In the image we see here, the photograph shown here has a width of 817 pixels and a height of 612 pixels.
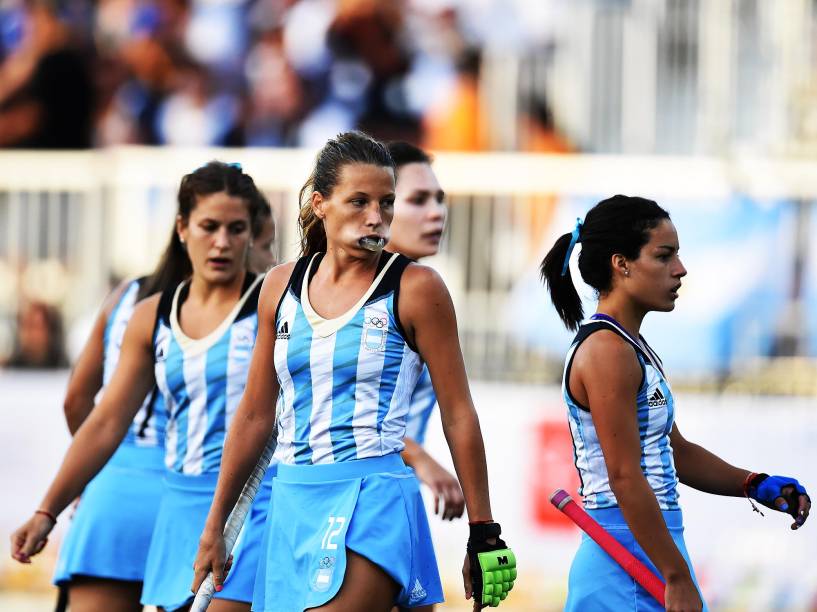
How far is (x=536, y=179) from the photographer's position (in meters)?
10.4

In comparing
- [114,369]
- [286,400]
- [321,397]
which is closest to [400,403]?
[321,397]

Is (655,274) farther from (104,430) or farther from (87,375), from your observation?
(87,375)

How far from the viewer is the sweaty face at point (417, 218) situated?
5383 mm

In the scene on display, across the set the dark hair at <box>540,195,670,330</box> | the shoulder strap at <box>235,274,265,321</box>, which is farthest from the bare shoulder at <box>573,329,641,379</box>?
the shoulder strap at <box>235,274,265,321</box>

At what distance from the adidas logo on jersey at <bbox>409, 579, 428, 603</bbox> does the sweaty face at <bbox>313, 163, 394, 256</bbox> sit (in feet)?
2.85

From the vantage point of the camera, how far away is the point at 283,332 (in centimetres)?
408

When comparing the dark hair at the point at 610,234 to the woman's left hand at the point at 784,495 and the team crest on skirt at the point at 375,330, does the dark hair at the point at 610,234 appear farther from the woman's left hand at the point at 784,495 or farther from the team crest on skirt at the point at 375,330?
the woman's left hand at the point at 784,495

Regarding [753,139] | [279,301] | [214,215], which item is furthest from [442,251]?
[279,301]

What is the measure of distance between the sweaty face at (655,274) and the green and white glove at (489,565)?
2.34 ft

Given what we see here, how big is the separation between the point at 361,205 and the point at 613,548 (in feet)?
3.58

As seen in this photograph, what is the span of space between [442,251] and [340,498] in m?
6.67

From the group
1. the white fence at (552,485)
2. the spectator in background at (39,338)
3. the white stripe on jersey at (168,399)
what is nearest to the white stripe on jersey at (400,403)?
the white stripe on jersey at (168,399)

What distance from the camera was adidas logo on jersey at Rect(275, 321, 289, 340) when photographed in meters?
4.06

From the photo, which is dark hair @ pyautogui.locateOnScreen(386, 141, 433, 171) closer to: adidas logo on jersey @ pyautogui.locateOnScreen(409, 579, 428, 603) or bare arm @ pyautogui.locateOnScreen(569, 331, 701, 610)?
bare arm @ pyautogui.locateOnScreen(569, 331, 701, 610)
